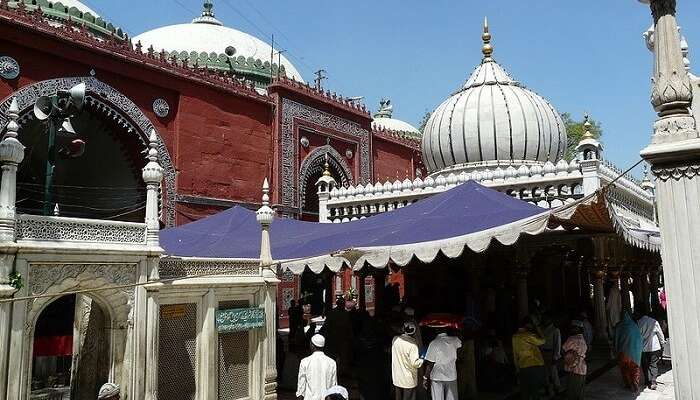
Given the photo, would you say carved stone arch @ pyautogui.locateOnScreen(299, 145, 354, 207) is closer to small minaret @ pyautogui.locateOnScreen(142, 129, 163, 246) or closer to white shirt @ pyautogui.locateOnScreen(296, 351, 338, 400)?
small minaret @ pyautogui.locateOnScreen(142, 129, 163, 246)

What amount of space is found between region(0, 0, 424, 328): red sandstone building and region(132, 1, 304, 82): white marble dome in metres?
0.08

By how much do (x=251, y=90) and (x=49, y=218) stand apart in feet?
36.5

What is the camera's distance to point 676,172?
12.8 feet

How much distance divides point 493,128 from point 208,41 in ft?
36.6

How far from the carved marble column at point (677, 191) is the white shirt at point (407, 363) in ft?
10.0

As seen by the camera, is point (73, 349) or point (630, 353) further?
point (630, 353)

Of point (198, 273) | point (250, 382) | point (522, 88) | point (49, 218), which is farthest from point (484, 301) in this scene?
point (49, 218)

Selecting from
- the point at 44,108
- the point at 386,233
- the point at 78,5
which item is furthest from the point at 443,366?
the point at 78,5

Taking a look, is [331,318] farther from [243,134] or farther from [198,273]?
[243,134]

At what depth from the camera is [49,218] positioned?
4.84 meters

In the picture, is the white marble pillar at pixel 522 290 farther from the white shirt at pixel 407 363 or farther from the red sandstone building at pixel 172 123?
the red sandstone building at pixel 172 123

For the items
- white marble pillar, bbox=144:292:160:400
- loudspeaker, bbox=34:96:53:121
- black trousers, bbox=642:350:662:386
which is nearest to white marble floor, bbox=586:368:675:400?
black trousers, bbox=642:350:662:386

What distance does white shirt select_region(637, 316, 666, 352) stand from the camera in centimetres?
877

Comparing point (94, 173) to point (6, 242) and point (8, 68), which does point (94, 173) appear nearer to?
point (8, 68)
